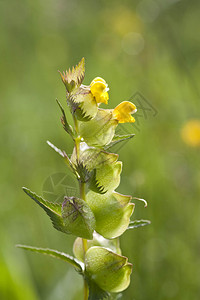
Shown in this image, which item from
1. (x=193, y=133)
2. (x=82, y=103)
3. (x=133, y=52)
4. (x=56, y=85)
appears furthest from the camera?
(x=56, y=85)

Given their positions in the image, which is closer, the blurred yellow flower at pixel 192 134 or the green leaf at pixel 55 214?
the green leaf at pixel 55 214

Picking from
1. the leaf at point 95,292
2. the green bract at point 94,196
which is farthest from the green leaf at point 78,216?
the leaf at point 95,292

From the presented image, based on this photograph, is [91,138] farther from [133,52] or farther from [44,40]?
[44,40]

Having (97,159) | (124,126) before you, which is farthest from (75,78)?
(124,126)

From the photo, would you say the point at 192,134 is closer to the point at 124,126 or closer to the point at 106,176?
the point at 124,126

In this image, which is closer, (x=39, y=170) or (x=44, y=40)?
(x=39, y=170)

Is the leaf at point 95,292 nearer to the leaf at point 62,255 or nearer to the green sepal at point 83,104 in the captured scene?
the leaf at point 62,255

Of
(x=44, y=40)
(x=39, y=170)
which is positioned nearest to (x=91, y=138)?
(x=39, y=170)
